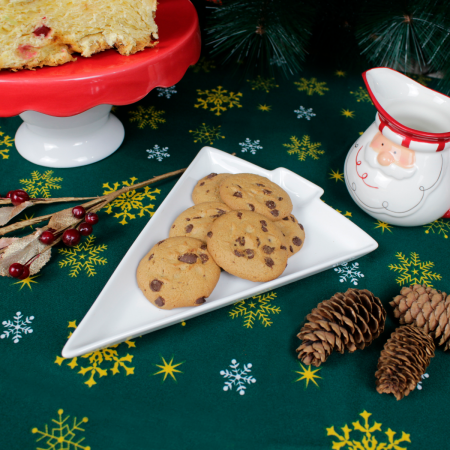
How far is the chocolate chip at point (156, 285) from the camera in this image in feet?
2.36

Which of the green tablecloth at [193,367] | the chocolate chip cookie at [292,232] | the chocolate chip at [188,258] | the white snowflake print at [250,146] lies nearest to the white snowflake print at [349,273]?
the green tablecloth at [193,367]

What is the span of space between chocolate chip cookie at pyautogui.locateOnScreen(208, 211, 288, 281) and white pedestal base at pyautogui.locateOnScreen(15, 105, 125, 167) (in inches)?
17.9

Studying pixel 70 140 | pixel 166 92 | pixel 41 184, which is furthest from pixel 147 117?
pixel 41 184

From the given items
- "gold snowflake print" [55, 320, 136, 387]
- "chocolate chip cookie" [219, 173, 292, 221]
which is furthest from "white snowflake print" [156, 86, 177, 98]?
"gold snowflake print" [55, 320, 136, 387]

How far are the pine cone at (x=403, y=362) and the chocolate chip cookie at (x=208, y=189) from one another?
0.44 metres

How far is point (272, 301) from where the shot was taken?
81 cm

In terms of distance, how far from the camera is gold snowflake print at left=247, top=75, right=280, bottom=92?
4.60 feet

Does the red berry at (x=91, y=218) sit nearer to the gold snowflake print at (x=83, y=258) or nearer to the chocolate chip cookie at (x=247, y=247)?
the gold snowflake print at (x=83, y=258)

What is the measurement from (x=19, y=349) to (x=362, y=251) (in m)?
0.66

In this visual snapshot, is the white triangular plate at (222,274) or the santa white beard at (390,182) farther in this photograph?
the santa white beard at (390,182)

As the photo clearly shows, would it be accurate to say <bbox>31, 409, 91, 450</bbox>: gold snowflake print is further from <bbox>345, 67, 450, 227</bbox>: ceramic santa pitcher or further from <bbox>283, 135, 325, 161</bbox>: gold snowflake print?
<bbox>283, 135, 325, 161</bbox>: gold snowflake print

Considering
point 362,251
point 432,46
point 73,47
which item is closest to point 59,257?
point 73,47

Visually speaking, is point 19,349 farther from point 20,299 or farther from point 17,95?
point 17,95

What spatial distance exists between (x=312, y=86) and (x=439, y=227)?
0.67 m
